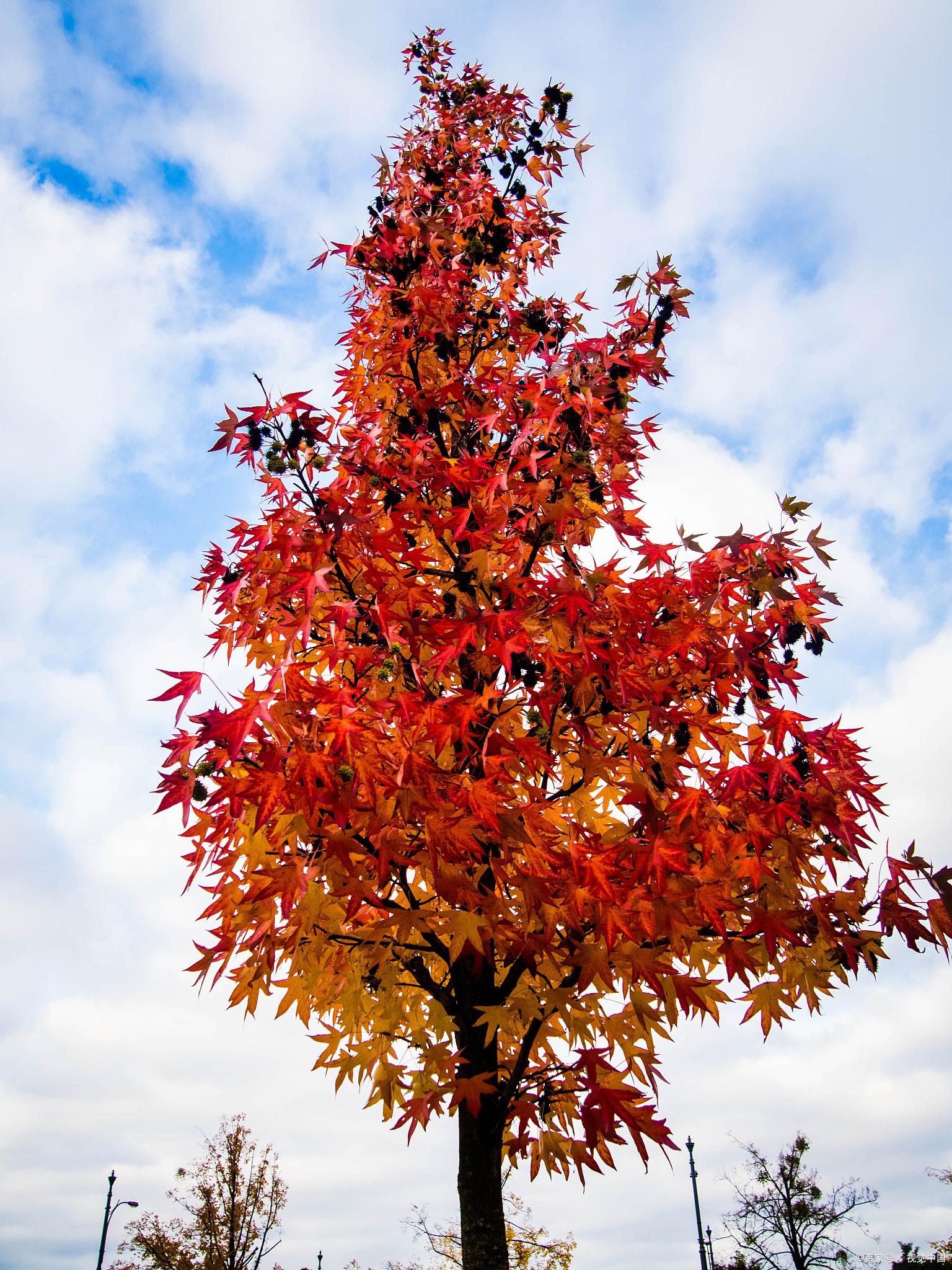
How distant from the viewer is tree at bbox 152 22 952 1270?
3465mm

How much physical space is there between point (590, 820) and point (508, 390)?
109 inches

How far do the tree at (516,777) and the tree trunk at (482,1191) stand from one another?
0.02 m

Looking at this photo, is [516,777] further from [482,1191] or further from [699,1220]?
[699,1220]

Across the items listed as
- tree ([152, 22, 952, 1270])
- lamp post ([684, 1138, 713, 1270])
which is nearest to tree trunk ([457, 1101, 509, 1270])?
tree ([152, 22, 952, 1270])

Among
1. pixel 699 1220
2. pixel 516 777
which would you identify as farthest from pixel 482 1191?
pixel 699 1220

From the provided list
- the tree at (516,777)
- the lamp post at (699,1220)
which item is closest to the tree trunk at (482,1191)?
the tree at (516,777)

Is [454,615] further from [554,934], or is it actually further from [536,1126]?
[536,1126]

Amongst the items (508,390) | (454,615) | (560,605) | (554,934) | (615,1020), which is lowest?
(615,1020)

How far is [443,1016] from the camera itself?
423cm

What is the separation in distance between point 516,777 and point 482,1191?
2318 millimetres

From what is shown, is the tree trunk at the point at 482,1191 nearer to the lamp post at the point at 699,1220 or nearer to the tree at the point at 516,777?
the tree at the point at 516,777

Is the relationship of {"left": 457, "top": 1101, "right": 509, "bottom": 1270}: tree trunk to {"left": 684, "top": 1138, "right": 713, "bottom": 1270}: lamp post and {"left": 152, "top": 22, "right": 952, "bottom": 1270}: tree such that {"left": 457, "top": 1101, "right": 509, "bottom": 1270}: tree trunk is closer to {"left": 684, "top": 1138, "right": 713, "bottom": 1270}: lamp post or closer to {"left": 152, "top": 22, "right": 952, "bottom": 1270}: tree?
{"left": 152, "top": 22, "right": 952, "bottom": 1270}: tree

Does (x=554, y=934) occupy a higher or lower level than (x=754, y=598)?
lower

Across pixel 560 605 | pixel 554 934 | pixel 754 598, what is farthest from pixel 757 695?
pixel 554 934
